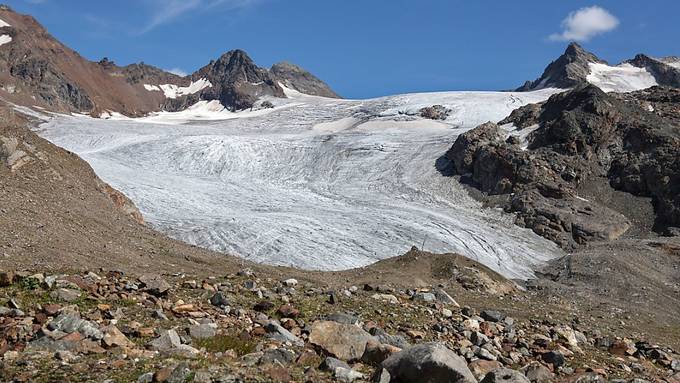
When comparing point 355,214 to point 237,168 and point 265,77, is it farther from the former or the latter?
point 265,77

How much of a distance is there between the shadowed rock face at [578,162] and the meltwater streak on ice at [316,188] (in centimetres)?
243

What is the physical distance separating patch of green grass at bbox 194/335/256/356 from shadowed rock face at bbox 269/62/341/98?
17059 centimetres

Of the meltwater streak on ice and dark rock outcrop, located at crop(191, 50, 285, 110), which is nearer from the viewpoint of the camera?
the meltwater streak on ice

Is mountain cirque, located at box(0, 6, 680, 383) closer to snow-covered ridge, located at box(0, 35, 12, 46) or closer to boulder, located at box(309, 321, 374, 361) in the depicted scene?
boulder, located at box(309, 321, 374, 361)

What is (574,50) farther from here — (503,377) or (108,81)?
(503,377)

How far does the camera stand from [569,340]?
11391mm

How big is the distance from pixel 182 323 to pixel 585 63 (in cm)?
13809

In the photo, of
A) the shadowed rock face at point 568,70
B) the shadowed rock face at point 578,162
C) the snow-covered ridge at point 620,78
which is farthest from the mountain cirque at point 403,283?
the shadowed rock face at point 568,70

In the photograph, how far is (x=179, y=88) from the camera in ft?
594

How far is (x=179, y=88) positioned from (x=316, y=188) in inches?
5739

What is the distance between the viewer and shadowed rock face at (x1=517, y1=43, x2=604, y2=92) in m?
123

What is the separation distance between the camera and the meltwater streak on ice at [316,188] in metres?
30.7

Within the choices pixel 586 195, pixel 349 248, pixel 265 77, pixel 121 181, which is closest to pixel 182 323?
pixel 349 248

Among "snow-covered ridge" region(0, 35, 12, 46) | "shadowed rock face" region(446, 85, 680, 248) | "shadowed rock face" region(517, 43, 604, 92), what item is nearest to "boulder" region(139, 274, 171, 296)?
"shadowed rock face" region(446, 85, 680, 248)
